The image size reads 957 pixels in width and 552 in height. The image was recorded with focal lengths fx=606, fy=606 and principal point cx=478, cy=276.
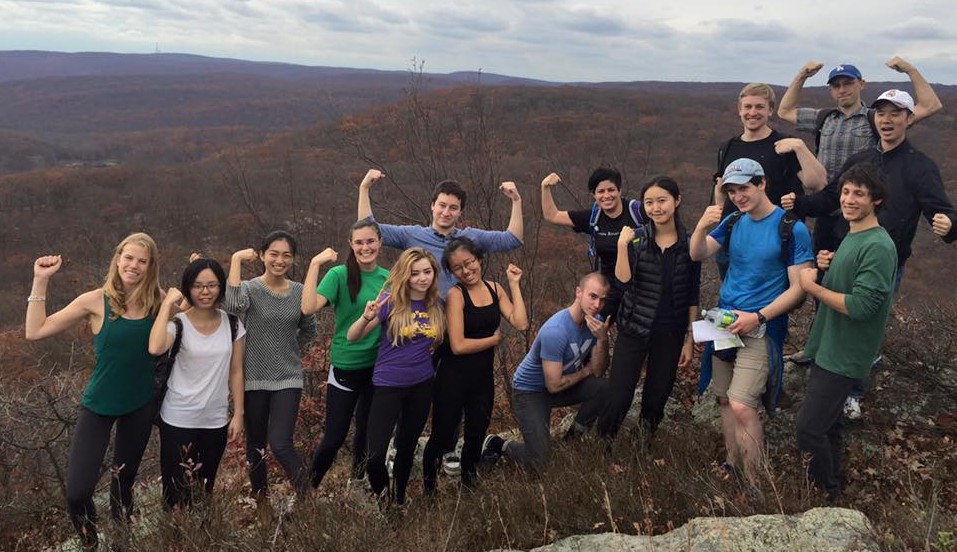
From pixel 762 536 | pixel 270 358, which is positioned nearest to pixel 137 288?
pixel 270 358

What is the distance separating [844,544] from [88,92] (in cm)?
12317

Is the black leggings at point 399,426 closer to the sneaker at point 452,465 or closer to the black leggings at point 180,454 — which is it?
the sneaker at point 452,465

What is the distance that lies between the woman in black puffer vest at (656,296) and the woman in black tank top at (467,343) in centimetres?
63

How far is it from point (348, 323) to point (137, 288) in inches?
43.1

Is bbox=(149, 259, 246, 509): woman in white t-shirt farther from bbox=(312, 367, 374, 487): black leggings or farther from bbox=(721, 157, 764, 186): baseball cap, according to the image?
bbox=(721, 157, 764, 186): baseball cap

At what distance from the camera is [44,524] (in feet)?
15.1

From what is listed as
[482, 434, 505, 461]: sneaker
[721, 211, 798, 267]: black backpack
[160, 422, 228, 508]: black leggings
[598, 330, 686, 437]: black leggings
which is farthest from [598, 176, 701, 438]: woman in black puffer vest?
[160, 422, 228, 508]: black leggings

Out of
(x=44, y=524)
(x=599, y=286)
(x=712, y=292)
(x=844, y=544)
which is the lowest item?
(x=44, y=524)

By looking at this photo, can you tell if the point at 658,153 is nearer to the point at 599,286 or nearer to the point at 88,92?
the point at 599,286

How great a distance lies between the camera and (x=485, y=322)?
11.3ft

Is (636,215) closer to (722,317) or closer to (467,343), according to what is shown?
(722,317)

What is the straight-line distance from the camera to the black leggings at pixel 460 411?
136 inches

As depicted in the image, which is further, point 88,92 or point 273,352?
point 88,92

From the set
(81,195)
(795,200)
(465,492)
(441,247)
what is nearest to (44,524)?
(465,492)
